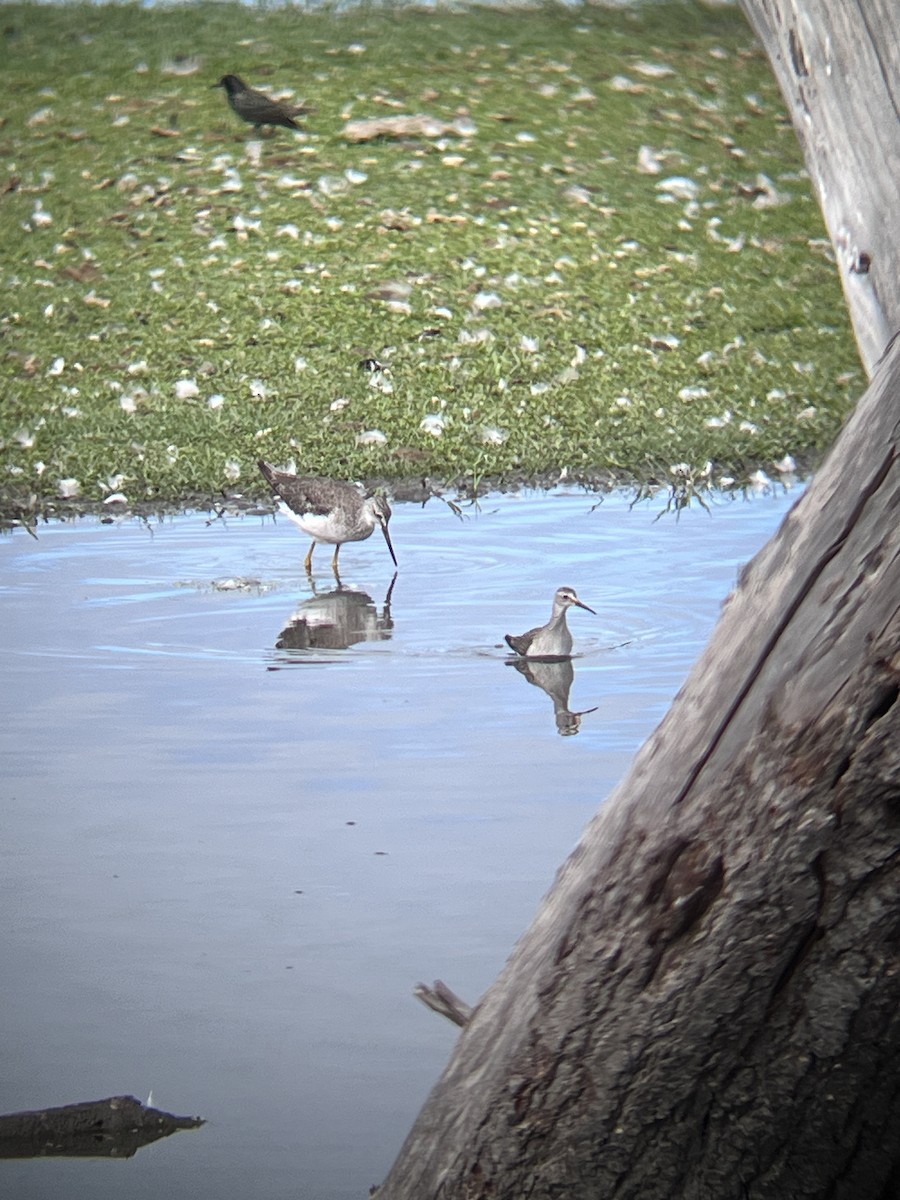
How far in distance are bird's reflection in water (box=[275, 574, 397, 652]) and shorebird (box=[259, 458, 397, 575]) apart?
1.36 ft

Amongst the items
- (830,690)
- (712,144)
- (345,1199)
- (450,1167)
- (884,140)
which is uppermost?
(884,140)

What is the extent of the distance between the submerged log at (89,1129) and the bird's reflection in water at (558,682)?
238 cm

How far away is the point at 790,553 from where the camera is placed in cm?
258

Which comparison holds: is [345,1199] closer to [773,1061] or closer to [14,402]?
[773,1061]

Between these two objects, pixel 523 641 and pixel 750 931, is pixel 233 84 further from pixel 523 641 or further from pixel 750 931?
pixel 750 931

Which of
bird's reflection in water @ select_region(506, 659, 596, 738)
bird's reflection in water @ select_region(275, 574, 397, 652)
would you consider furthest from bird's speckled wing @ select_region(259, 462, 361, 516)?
bird's reflection in water @ select_region(506, 659, 596, 738)

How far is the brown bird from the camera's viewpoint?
57.0 feet

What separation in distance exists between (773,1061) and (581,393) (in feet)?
29.6

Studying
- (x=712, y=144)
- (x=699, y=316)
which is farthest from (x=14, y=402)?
(x=712, y=144)

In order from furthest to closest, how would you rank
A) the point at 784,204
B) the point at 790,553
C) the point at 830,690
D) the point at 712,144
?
the point at 712,144 → the point at 784,204 → the point at 790,553 → the point at 830,690

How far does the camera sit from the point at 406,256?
14.3 meters

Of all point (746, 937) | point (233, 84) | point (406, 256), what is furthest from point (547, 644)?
point (233, 84)

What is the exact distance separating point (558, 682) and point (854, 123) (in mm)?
3396

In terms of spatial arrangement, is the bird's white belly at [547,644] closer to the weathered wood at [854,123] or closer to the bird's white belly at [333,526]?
the bird's white belly at [333,526]
